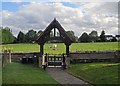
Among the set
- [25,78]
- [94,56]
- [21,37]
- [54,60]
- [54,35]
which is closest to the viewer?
[25,78]

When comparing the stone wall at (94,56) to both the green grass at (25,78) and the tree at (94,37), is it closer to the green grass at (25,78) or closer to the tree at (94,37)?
the green grass at (25,78)

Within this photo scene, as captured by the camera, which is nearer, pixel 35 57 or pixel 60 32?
pixel 60 32

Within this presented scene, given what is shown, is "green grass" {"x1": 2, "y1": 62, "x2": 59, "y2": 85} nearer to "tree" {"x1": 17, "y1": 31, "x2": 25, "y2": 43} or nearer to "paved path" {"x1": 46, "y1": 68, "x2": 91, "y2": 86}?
"paved path" {"x1": 46, "y1": 68, "x2": 91, "y2": 86}

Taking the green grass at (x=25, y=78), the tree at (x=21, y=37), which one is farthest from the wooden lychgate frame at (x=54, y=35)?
the tree at (x=21, y=37)

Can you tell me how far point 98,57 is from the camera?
30203 mm

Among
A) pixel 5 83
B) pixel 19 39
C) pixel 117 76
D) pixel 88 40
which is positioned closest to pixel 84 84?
pixel 117 76

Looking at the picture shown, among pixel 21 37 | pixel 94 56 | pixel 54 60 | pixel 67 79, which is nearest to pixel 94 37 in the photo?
pixel 21 37

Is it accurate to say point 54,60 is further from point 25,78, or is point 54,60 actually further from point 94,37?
point 94,37

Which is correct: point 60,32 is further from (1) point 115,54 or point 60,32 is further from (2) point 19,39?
(2) point 19,39

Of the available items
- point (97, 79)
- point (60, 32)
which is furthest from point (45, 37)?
point (97, 79)

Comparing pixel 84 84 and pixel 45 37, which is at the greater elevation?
pixel 45 37

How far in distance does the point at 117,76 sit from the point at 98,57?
13999 mm

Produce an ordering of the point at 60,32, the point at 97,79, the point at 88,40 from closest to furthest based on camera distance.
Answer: the point at 97,79 → the point at 60,32 → the point at 88,40

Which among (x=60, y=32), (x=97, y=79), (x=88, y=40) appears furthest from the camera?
(x=88, y=40)
